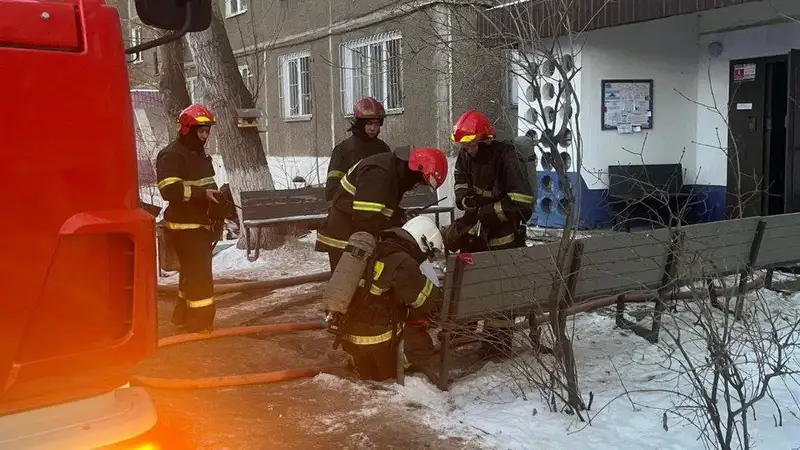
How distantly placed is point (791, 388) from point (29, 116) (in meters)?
4.38

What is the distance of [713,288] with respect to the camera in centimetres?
472

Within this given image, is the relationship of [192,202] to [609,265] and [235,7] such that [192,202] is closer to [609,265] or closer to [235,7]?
A: [609,265]

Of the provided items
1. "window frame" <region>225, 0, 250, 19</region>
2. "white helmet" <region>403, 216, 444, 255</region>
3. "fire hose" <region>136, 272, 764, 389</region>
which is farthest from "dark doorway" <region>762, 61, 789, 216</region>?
"window frame" <region>225, 0, 250, 19</region>

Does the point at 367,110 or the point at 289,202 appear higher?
the point at 367,110

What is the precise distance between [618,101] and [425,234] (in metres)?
6.50

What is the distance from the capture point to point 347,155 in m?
6.28

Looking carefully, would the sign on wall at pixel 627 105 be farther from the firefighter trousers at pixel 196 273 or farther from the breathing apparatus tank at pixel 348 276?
the breathing apparatus tank at pixel 348 276

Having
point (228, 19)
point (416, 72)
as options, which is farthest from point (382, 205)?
point (228, 19)

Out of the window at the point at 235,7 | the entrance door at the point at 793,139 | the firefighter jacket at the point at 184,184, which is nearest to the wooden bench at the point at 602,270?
the firefighter jacket at the point at 184,184

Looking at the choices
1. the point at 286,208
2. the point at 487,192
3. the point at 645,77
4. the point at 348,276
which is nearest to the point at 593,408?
the point at 348,276

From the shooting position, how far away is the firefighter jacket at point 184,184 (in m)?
5.73

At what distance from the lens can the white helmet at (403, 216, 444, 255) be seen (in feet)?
15.6

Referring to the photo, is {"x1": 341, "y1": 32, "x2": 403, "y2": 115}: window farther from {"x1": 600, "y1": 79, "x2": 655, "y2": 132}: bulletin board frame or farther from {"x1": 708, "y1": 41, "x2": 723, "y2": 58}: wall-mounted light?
{"x1": 708, "y1": 41, "x2": 723, "y2": 58}: wall-mounted light

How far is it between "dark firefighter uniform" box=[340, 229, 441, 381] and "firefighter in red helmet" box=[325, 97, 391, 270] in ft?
5.21
